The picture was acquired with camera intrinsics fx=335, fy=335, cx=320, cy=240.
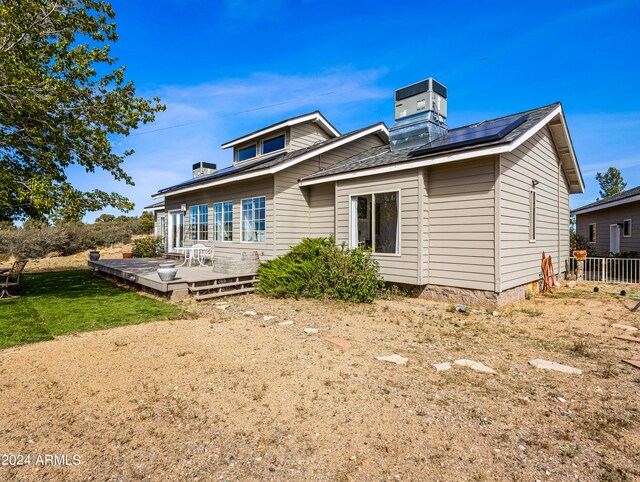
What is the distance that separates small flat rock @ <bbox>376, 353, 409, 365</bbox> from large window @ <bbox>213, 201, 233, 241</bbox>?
9.36 m

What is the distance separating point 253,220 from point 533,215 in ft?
28.0

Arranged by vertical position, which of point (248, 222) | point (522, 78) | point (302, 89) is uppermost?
point (302, 89)

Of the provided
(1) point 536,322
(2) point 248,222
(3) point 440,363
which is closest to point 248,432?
(3) point 440,363

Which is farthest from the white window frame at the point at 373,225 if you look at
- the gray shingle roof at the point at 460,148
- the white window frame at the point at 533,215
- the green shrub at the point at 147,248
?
the green shrub at the point at 147,248

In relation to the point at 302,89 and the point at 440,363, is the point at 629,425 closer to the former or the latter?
the point at 440,363

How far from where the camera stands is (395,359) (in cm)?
437

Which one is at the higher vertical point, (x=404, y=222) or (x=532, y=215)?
(x=532, y=215)

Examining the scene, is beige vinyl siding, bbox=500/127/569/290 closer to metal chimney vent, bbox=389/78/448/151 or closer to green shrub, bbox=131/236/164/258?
metal chimney vent, bbox=389/78/448/151

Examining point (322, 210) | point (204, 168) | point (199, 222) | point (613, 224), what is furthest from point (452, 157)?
point (204, 168)

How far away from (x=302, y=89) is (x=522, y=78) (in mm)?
10243

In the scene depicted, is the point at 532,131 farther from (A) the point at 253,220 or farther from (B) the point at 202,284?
(B) the point at 202,284

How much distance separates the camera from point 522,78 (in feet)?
46.9

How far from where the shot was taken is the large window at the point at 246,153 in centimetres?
1485

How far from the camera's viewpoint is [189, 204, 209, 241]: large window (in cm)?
1409
